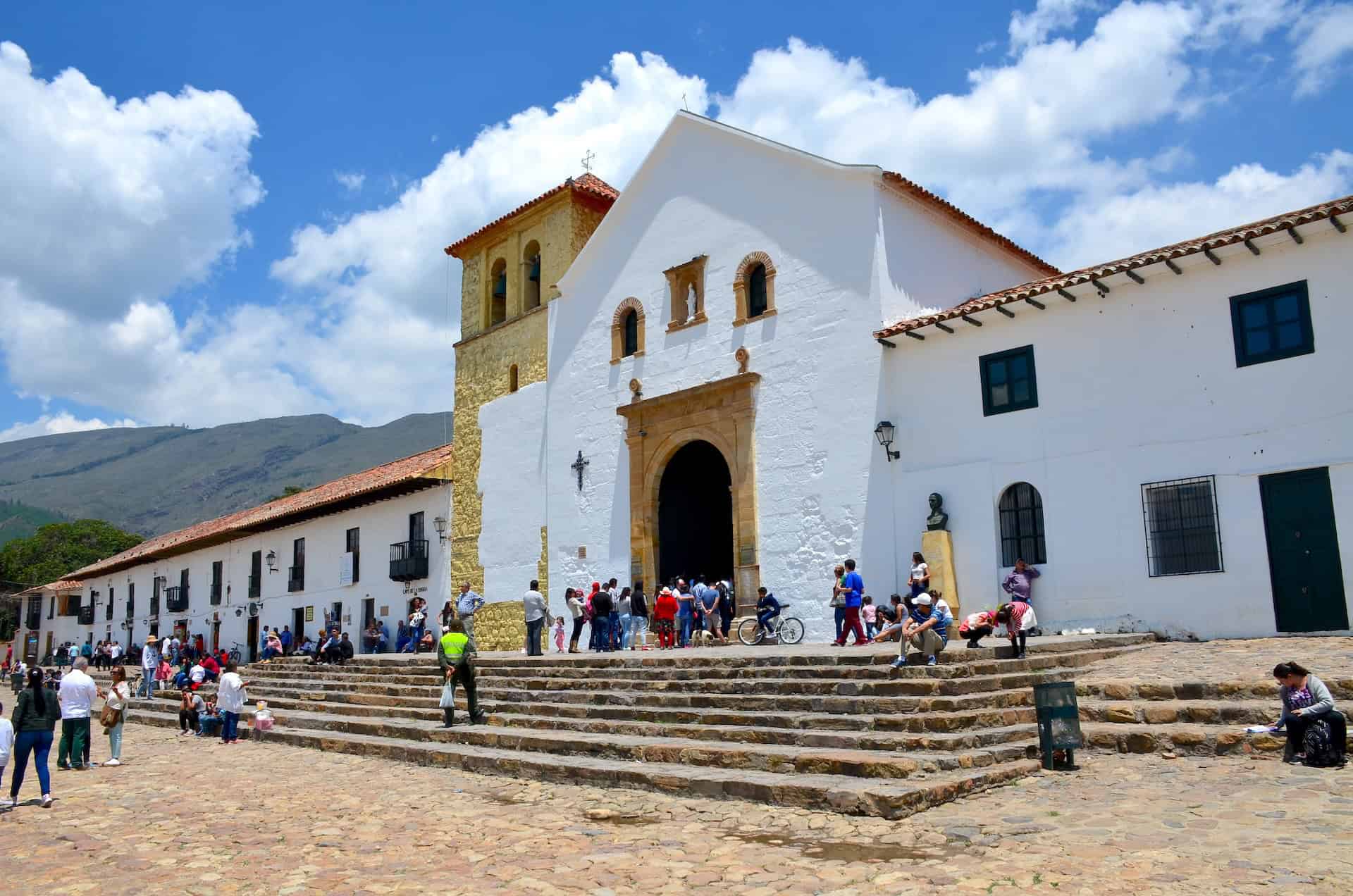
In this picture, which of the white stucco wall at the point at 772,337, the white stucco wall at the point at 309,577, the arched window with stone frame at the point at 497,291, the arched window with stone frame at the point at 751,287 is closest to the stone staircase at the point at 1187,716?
the white stucco wall at the point at 772,337

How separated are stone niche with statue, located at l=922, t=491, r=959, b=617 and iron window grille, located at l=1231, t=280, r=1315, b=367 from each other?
4.31 meters

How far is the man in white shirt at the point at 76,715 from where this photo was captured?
12.1 m

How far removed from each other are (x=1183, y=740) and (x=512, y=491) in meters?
15.9

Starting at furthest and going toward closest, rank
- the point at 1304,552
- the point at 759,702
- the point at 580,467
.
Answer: the point at 580,467 < the point at 1304,552 < the point at 759,702

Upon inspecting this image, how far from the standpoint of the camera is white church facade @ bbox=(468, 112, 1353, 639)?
12492 mm

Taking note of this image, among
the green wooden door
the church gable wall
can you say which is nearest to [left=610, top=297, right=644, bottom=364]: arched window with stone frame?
the church gable wall

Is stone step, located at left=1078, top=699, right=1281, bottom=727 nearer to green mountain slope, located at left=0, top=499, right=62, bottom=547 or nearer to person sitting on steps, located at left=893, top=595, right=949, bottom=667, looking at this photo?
person sitting on steps, located at left=893, top=595, right=949, bottom=667

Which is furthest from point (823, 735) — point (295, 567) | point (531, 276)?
point (295, 567)

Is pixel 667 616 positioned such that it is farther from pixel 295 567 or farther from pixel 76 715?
pixel 295 567

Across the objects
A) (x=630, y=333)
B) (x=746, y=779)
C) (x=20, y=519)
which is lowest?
(x=746, y=779)

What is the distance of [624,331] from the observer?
20.5 metres

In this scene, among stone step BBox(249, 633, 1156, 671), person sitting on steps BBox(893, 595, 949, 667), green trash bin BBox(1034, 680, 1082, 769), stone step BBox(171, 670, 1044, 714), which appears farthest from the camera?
stone step BBox(249, 633, 1156, 671)

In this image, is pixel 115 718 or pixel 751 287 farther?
pixel 751 287

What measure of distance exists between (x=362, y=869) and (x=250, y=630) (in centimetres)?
2840
